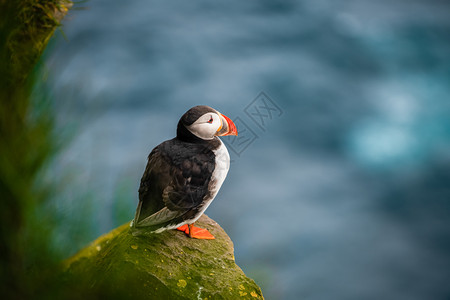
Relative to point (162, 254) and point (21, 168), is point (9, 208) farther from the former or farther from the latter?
point (162, 254)

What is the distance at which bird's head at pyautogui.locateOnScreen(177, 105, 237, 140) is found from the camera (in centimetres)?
317

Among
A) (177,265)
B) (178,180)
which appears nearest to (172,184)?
(178,180)

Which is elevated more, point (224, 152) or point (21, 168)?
point (21, 168)

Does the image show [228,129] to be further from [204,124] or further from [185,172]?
[185,172]

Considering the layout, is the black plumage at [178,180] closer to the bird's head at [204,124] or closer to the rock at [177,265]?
the bird's head at [204,124]

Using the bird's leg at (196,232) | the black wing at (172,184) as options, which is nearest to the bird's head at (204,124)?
the black wing at (172,184)

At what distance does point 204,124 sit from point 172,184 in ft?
1.64

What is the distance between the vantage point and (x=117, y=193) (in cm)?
185

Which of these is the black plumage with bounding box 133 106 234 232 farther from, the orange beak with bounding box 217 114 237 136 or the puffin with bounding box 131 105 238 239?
the orange beak with bounding box 217 114 237 136

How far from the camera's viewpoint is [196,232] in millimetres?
3758

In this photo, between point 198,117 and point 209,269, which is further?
point 209,269

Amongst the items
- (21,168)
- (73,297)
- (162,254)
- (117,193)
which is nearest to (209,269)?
(162,254)

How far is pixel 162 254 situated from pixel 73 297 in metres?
1.99

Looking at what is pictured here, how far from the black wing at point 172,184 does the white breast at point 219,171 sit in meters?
0.05
